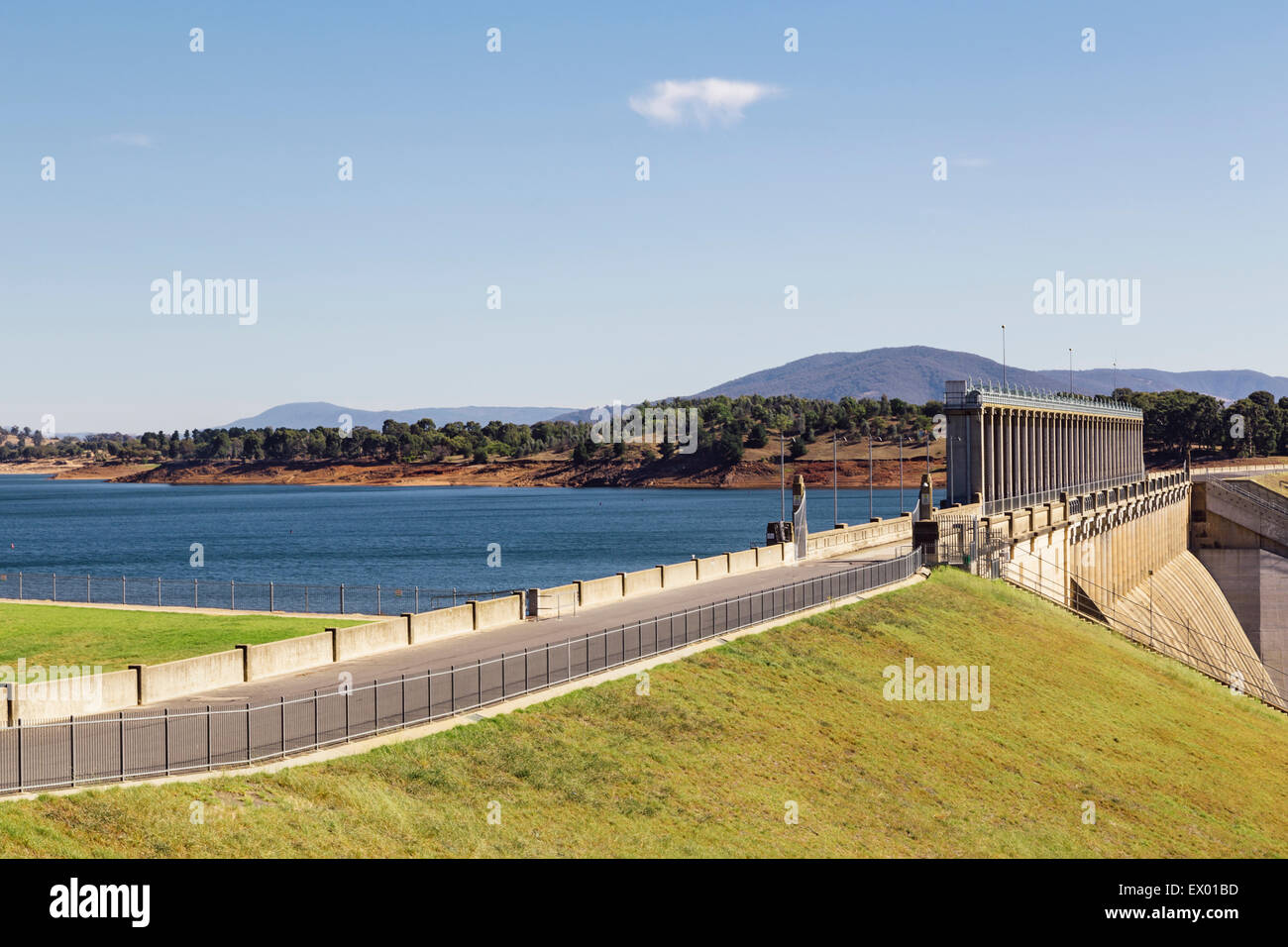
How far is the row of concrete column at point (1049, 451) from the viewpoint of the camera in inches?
3644

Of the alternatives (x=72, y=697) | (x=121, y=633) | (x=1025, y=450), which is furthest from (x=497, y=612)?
(x=1025, y=450)

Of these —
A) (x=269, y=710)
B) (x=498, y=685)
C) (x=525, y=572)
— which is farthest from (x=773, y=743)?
(x=525, y=572)

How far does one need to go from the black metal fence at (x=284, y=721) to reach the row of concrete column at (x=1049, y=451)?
191 feet

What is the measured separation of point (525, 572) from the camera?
10431 cm

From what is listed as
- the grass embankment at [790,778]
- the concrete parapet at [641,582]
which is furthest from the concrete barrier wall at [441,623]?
the concrete parapet at [641,582]

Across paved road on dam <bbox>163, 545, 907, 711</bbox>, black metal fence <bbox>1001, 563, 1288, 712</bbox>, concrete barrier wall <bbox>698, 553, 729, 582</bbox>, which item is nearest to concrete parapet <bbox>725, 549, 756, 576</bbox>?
concrete barrier wall <bbox>698, 553, 729, 582</bbox>

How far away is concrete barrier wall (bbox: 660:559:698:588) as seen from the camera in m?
50.7

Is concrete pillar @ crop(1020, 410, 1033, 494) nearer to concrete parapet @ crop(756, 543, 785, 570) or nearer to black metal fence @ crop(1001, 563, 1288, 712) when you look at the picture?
black metal fence @ crop(1001, 563, 1288, 712)

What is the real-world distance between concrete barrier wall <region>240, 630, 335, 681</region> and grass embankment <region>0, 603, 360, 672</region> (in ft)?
20.8

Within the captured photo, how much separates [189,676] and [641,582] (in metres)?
22.3

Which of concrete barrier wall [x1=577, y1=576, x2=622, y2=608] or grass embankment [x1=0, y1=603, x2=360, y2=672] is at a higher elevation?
concrete barrier wall [x1=577, y1=576, x2=622, y2=608]

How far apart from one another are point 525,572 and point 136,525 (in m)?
96.5

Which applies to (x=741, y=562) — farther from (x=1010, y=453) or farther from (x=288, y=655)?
(x=1010, y=453)
